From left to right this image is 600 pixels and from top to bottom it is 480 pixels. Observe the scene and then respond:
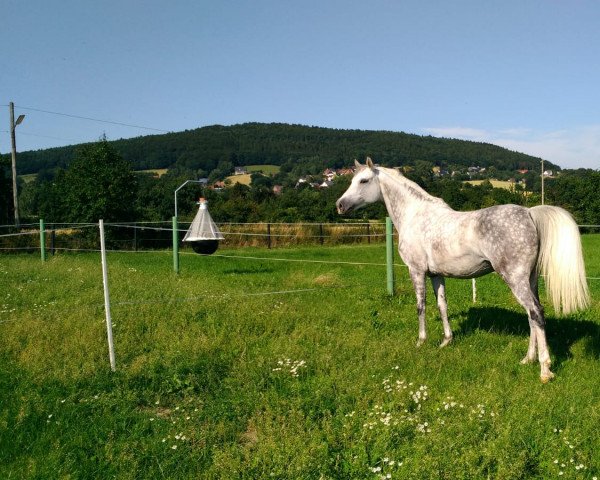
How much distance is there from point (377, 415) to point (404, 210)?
2.86 meters

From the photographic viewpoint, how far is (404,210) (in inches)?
247

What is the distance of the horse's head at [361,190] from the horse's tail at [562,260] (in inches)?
80.8

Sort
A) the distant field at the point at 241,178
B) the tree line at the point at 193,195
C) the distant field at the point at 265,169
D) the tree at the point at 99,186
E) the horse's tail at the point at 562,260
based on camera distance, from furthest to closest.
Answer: the distant field at the point at 265,169
the distant field at the point at 241,178
the tree line at the point at 193,195
the tree at the point at 99,186
the horse's tail at the point at 562,260

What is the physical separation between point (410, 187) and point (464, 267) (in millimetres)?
1313

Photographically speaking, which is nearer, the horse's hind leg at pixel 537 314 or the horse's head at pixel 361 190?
the horse's hind leg at pixel 537 314

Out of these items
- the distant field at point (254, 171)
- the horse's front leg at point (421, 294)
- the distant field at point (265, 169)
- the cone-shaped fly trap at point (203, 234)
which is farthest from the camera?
the distant field at point (265, 169)

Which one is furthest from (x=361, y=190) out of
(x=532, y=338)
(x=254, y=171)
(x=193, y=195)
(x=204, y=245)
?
(x=254, y=171)

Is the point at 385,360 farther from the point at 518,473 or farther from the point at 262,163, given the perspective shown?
the point at 262,163

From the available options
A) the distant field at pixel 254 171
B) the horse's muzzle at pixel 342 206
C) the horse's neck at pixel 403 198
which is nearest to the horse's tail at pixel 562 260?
the horse's neck at pixel 403 198

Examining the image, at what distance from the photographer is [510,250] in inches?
194

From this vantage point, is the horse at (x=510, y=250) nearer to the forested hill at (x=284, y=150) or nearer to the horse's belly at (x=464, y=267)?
the horse's belly at (x=464, y=267)

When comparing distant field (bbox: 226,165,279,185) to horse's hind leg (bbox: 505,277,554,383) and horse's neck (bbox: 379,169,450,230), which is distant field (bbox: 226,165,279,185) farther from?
horse's hind leg (bbox: 505,277,554,383)

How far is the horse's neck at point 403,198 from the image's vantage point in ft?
20.0

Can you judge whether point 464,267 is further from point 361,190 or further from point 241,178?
point 241,178
